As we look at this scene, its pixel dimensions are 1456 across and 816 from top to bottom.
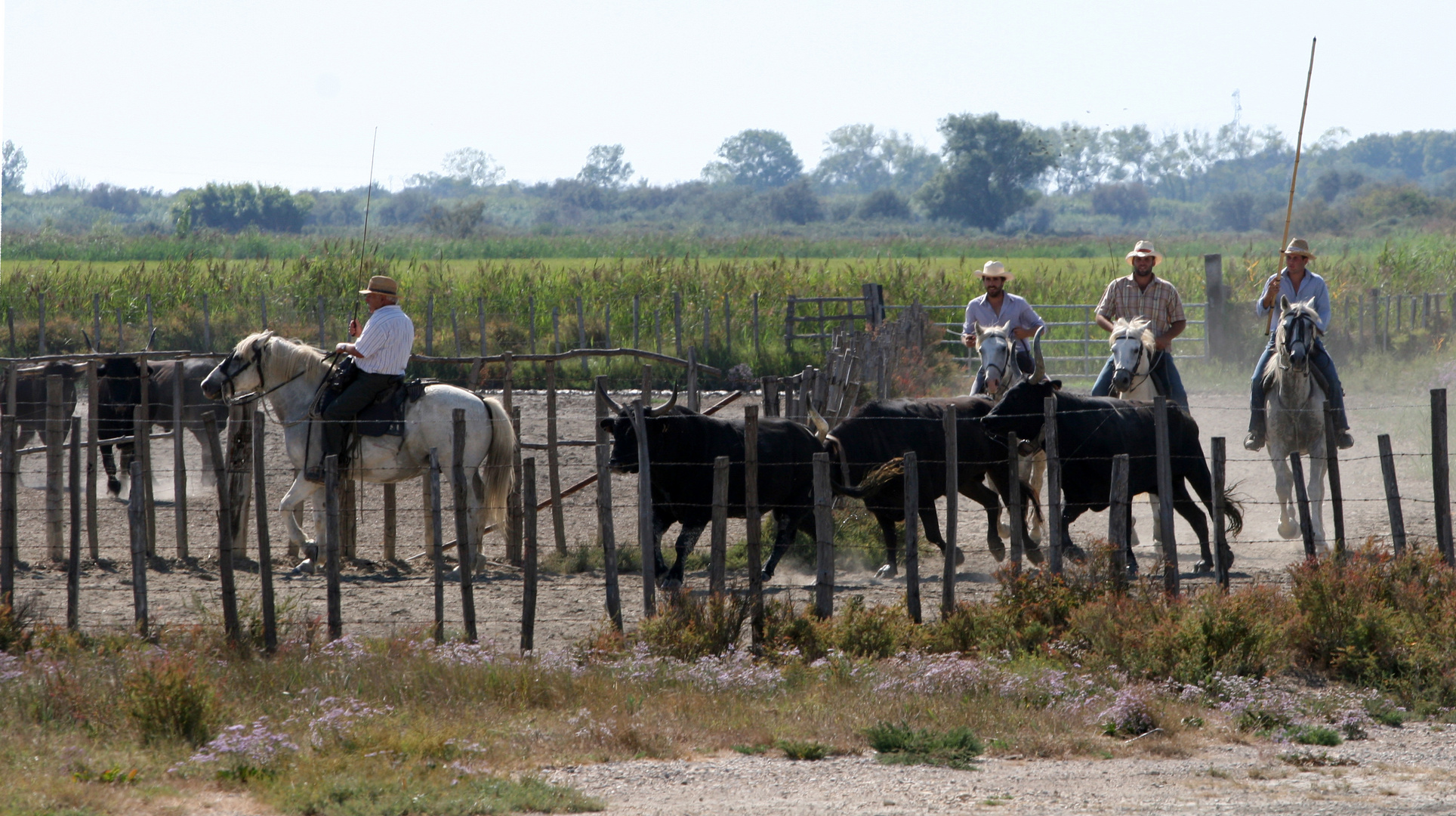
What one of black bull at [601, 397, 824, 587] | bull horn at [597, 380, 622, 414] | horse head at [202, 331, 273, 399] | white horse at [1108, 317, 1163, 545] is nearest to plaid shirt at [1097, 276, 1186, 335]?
white horse at [1108, 317, 1163, 545]

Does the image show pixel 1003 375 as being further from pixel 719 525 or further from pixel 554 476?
pixel 719 525

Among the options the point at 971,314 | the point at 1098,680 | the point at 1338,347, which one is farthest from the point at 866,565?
the point at 1338,347

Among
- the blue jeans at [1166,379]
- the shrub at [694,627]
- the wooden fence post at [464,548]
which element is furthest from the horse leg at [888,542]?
the wooden fence post at [464,548]

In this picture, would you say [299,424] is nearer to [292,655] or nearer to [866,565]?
[292,655]

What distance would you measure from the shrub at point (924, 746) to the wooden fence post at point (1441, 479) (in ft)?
12.7

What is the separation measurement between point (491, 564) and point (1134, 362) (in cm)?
540

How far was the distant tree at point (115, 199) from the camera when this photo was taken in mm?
132200

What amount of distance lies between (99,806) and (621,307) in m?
24.2

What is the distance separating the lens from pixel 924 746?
5.95m

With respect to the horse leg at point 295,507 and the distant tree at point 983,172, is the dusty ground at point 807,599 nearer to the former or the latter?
the horse leg at point 295,507

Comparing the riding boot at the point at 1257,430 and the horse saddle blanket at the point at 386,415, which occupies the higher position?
the horse saddle blanket at the point at 386,415

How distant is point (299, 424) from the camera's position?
10508 millimetres

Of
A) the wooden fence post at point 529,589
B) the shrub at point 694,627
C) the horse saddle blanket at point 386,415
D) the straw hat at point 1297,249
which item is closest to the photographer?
the shrub at point 694,627

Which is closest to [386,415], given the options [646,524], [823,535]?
[646,524]
